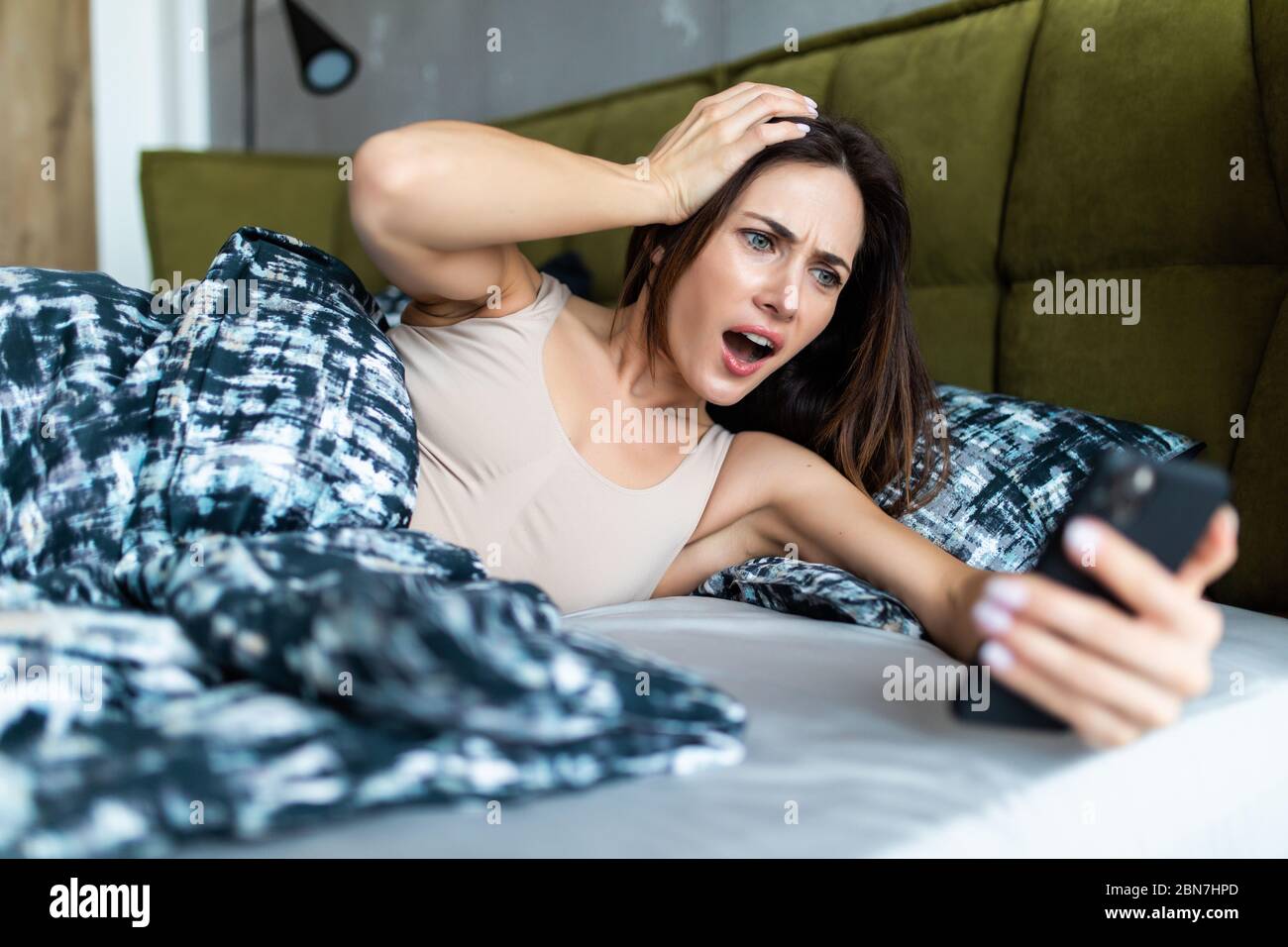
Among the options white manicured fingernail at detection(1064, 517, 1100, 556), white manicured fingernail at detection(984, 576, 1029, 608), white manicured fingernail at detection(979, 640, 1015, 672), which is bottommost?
white manicured fingernail at detection(979, 640, 1015, 672)

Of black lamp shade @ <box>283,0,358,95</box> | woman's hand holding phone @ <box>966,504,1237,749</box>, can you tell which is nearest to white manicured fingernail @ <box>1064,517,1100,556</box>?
woman's hand holding phone @ <box>966,504,1237,749</box>

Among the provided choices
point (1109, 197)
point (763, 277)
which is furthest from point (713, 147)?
point (1109, 197)

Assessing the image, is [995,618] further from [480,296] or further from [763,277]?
[480,296]

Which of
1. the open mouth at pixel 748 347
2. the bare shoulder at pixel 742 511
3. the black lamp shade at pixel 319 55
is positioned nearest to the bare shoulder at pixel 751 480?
the bare shoulder at pixel 742 511

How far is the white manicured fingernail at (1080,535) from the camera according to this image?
2.05 ft

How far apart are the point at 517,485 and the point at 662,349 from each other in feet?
0.93

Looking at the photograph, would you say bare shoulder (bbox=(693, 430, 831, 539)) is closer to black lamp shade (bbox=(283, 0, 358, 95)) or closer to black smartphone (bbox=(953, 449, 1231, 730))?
black smartphone (bbox=(953, 449, 1231, 730))

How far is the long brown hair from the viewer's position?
1.27 meters

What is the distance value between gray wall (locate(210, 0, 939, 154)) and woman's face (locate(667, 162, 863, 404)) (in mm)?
856

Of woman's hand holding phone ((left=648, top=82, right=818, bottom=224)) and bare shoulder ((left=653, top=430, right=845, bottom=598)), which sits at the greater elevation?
woman's hand holding phone ((left=648, top=82, right=818, bottom=224))

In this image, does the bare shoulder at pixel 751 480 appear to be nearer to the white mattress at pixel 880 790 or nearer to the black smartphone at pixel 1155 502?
the white mattress at pixel 880 790

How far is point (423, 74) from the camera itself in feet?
9.96

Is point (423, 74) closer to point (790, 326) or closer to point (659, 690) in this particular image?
point (790, 326)

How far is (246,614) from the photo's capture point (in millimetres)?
680
